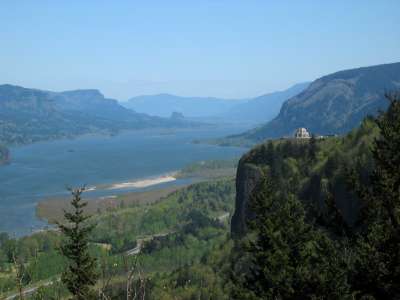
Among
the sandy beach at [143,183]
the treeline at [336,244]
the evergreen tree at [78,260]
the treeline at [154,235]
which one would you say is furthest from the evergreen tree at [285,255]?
the sandy beach at [143,183]

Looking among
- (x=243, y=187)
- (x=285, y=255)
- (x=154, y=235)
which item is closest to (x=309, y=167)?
(x=243, y=187)

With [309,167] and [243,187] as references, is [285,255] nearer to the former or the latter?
[309,167]

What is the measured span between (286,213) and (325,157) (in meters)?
35.9

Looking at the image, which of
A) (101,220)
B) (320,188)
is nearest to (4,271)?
(101,220)

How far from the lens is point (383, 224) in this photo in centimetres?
1942

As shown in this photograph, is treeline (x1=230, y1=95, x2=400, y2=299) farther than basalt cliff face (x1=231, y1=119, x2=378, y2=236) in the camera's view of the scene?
No

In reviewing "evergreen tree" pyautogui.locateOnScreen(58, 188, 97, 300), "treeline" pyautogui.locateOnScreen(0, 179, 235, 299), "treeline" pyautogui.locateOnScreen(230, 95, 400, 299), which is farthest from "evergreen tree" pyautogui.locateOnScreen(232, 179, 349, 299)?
"treeline" pyautogui.locateOnScreen(0, 179, 235, 299)

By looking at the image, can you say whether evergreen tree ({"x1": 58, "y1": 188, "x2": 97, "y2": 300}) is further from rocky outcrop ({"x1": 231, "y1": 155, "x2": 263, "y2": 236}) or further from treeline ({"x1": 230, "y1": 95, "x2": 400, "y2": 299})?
rocky outcrop ({"x1": 231, "y1": 155, "x2": 263, "y2": 236})

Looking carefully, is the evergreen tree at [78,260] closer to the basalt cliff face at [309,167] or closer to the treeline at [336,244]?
the treeline at [336,244]

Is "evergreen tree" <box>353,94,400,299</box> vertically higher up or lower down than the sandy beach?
higher up

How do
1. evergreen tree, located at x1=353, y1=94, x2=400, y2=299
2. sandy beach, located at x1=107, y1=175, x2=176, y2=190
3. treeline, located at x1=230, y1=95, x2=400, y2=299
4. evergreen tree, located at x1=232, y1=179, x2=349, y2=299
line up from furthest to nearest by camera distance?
sandy beach, located at x1=107, y1=175, x2=176, y2=190, evergreen tree, located at x1=232, y1=179, x2=349, y2=299, treeline, located at x1=230, y1=95, x2=400, y2=299, evergreen tree, located at x1=353, y1=94, x2=400, y2=299

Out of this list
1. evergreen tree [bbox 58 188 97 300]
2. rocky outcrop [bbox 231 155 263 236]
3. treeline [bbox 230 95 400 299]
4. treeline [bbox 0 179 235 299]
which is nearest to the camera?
treeline [bbox 230 95 400 299]

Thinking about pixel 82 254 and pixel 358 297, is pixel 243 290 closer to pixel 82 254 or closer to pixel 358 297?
pixel 358 297

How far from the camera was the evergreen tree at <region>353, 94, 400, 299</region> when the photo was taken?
18.6 meters
